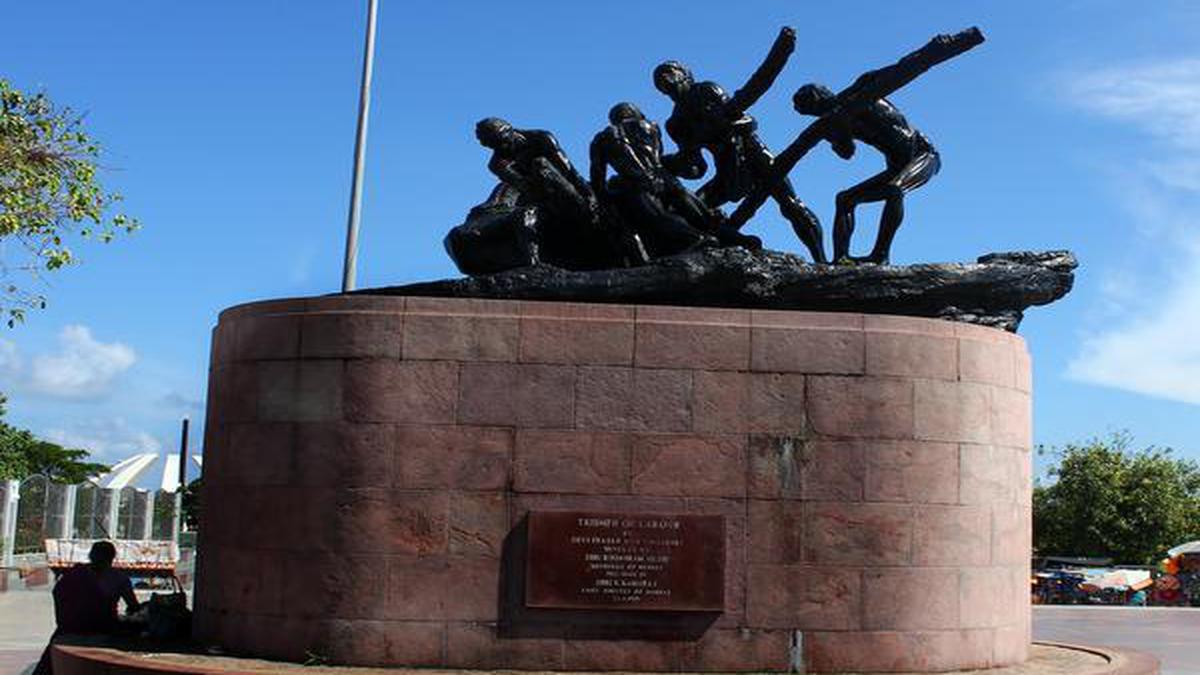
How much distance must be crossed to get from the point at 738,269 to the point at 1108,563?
3858 centimetres

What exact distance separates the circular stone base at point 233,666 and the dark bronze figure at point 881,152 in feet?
13.2

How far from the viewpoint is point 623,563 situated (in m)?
9.45

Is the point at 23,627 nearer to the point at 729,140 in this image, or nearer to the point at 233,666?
the point at 233,666

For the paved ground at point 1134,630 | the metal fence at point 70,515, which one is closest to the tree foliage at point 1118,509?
the paved ground at point 1134,630

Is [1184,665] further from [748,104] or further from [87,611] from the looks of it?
[87,611]

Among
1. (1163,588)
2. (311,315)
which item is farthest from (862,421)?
(1163,588)

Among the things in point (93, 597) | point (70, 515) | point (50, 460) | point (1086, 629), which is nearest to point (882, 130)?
point (93, 597)

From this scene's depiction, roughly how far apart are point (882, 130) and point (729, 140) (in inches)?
59.5

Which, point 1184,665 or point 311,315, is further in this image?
point 1184,665

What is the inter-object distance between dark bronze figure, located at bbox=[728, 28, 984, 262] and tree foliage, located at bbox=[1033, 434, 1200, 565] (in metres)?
36.7

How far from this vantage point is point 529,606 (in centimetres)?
938

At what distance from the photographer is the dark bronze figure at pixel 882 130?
1209 cm

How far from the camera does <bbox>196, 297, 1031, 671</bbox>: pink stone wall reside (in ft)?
30.9

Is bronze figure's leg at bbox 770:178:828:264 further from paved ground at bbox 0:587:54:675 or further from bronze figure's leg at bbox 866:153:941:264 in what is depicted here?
paved ground at bbox 0:587:54:675
